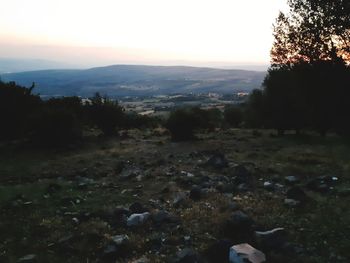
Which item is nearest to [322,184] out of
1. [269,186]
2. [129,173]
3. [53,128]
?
[269,186]

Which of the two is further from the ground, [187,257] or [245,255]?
[245,255]

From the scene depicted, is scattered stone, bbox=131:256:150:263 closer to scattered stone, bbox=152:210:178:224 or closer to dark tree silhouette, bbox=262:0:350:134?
scattered stone, bbox=152:210:178:224

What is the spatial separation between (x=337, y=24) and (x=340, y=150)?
29.1 feet

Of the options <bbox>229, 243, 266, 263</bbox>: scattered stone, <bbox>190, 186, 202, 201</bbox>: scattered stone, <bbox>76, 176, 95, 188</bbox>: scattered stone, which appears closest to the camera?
<bbox>229, 243, 266, 263</bbox>: scattered stone

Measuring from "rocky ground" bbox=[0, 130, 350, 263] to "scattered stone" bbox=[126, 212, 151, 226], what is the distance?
31 mm

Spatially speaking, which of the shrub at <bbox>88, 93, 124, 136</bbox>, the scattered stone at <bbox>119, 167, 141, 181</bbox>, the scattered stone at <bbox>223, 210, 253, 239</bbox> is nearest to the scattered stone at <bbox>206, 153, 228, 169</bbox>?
the scattered stone at <bbox>119, 167, 141, 181</bbox>

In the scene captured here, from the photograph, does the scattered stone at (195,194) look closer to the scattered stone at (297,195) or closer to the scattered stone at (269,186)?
the scattered stone at (269,186)

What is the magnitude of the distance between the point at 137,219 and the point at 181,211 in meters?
1.78

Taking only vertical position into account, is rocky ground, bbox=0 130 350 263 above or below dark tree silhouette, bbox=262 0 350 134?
below

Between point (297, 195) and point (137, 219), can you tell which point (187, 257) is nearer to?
point (137, 219)

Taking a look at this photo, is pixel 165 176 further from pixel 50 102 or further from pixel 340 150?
pixel 50 102

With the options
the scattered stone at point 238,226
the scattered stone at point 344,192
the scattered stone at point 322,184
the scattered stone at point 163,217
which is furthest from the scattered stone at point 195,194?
the scattered stone at point 344,192

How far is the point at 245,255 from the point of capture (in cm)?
1057

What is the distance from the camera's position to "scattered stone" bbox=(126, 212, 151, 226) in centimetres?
1405
